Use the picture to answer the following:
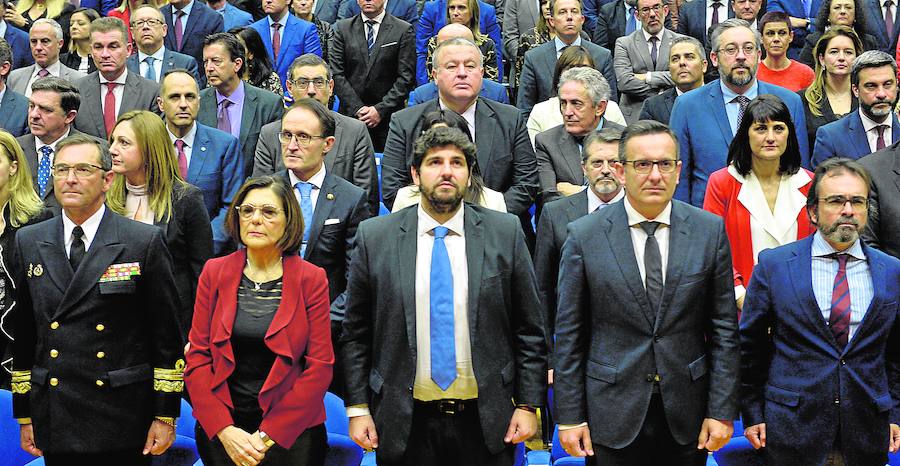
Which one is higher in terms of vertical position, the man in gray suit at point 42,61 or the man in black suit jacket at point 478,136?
the man in gray suit at point 42,61

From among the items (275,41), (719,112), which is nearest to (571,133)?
(719,112)

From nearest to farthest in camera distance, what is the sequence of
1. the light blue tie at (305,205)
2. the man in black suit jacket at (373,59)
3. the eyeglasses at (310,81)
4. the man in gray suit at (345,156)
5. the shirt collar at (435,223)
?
the shirt collar at (435,223), the light blue tie at (305,205), the man in gray suit at (345,156), the eyeglasses at (310,81), the man in black suit jacket at (373,59)

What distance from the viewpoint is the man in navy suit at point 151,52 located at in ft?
24.2

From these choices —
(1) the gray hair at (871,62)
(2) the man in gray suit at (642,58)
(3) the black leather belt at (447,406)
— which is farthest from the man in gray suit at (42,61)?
(1) the gray hair at (871,62)

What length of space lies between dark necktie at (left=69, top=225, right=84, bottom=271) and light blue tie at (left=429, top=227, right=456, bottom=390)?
1246 millimetres

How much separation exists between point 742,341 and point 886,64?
2426 millimetres

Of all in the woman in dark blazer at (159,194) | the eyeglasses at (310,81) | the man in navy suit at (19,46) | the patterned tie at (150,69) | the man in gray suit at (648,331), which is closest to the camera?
the man in gray suit at (648,331)

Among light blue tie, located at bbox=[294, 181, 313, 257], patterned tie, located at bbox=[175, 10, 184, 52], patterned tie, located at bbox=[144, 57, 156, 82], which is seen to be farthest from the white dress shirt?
patterned tie, located at bbox=[175, 10, 184, 52]

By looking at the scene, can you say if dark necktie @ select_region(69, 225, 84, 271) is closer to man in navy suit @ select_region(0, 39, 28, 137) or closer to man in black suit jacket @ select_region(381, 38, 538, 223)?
man in black suit jacket @ select_region(381, 38, 538, 223)

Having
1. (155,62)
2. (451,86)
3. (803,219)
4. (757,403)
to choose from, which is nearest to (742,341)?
(757,403)

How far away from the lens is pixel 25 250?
12.6 ft

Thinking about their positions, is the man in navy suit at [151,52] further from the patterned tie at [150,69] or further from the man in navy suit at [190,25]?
the man in navy suit at [190,25]

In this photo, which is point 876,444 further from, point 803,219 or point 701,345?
point 803,219

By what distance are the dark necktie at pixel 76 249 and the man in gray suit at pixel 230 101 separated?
2.69m
